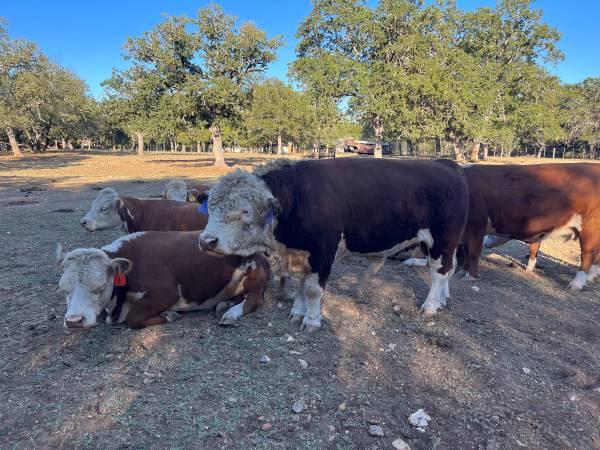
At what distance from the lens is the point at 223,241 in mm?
3883

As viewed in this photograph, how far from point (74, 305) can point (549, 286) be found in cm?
687

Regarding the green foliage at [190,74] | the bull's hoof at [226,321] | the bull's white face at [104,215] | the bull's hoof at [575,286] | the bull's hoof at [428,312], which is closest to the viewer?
the bull's hoof at [226,321]

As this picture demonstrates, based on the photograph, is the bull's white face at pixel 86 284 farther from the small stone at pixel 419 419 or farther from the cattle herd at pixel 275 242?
the small stone at pixel 419 419

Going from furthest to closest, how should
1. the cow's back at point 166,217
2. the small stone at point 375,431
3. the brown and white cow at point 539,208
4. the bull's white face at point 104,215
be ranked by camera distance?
the bull's white face at point 104,215, the cow's back at point 166,217, the brown and white cow at point 539,208, the small stone at point 375,431

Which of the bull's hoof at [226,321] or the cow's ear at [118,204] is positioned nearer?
the bull's hoof at [226,321]

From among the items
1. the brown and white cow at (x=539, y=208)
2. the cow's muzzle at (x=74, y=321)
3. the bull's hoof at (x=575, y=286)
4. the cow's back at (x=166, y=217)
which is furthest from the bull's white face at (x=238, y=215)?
the bull's hoof at (x=575, y=286)

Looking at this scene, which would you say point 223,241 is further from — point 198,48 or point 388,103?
point 198,48

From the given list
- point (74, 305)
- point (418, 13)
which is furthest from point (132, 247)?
point (418, 13)

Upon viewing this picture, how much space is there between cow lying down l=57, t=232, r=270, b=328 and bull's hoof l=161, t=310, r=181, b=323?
0.01 metres

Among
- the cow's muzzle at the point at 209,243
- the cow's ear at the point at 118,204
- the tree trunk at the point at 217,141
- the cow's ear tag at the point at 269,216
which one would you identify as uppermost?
the tree trunk at the point at 217,141

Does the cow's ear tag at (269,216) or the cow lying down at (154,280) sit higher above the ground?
the cow's ear tag at (269,216)

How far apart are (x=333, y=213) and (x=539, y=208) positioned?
4.17 m

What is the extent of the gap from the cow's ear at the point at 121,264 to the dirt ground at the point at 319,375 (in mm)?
743

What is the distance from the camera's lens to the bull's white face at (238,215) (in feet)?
12.8
